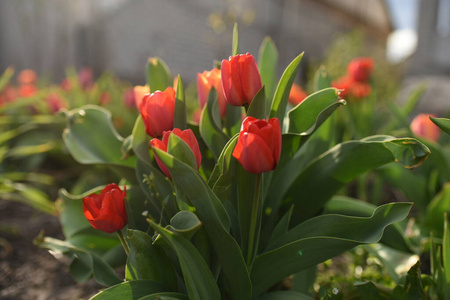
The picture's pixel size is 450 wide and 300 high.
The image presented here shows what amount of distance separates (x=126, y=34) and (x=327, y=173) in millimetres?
8162

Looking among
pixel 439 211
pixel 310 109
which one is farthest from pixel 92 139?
pixel 439 211

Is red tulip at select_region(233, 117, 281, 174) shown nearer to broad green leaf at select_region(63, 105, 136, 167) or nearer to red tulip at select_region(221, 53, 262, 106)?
red tulip at select_region(221, 53, 262, 106)

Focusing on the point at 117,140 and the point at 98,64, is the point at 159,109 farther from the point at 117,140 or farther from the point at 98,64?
the point at 98,64

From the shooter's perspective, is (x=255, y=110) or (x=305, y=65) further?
(x=305, y=65)

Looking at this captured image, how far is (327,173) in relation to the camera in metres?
1.03

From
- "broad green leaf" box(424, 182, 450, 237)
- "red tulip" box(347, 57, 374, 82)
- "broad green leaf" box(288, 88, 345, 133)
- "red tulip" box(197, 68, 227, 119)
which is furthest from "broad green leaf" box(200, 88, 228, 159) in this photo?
"red tulip" box(347, 57, 374, 82)

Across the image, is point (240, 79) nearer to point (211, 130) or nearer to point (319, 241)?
point (211, 130)

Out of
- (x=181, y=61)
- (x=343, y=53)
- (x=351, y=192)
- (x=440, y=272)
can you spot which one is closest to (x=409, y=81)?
(x=343, y=53)

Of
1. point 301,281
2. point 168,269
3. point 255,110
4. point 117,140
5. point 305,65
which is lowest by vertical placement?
point 305,65

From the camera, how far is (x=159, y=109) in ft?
2.90

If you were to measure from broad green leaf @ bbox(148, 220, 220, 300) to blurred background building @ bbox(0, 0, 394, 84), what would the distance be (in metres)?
4.22

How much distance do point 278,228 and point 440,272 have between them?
0.38m

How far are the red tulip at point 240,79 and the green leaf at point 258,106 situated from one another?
0.02 metres

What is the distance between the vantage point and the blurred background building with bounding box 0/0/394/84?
734 centimetres
